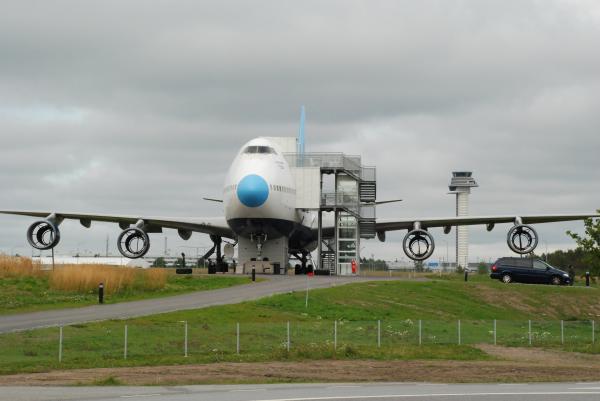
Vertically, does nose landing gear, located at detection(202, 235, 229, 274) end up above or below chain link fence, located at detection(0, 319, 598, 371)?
above

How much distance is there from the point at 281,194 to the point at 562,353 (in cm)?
3177

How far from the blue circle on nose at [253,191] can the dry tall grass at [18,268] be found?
13235 millimetres

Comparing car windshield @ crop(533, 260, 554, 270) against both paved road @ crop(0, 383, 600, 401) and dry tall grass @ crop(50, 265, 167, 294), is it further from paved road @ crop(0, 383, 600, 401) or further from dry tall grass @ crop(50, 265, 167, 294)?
paved road @ crop(0, 383, 600, 401)

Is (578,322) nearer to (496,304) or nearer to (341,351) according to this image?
(496,304)

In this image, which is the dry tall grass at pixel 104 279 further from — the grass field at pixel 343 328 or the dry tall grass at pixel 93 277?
the grass field at pixel 343 328

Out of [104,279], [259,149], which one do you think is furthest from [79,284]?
[259,149]

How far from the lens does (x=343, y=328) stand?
4031 cm

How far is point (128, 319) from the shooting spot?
126 feet

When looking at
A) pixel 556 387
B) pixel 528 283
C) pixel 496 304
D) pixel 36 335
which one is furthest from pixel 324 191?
pixel 556 387

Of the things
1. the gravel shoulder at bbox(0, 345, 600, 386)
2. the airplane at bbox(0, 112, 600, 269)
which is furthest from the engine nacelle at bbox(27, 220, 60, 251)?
the gravel shoulder at bbox(0, 345, 600, 386)

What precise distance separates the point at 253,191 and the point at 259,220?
110 inches

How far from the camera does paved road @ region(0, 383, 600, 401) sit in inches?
763

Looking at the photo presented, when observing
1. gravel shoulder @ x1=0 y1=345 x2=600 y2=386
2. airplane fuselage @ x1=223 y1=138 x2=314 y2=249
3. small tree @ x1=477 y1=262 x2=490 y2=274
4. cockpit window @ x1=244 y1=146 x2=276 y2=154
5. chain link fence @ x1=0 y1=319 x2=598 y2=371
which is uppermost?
cockpit window @ x1=244 y1=146 x2=276 y2=154

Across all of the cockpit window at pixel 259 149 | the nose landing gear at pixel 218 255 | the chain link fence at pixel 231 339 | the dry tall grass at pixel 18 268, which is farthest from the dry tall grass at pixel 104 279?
the nose landing gear at pixel 218 255
